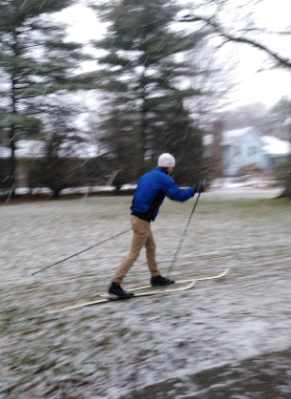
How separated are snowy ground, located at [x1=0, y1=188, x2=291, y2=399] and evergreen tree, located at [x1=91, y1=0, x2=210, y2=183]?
55.9 ft

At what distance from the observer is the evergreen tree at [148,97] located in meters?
24.5

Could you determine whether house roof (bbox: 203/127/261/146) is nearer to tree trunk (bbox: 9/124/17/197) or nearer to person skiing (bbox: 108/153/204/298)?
tree trunk (bbox: 9/124/17/197)

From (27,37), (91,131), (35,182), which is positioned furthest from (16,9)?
(35,182)

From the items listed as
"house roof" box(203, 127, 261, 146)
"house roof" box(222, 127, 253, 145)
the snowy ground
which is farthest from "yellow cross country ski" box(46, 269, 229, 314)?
"house roof" box(222, 127, 253, 145)

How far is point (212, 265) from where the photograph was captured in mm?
6922

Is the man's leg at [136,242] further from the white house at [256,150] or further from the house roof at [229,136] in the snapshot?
the white house at [256,150]

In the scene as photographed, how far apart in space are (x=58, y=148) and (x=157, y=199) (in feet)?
65.9

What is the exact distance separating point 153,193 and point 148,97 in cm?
2171

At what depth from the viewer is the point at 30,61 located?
22.5 meters

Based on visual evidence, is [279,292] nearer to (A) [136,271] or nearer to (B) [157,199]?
(B) [157,199]

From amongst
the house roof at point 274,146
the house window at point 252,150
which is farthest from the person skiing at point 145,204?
the house window at point 252,150

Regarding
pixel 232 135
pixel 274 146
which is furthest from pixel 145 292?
pixel 274 146

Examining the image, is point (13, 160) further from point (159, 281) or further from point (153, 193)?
point (153, 193)

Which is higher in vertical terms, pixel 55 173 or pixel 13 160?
pixel 13 160
